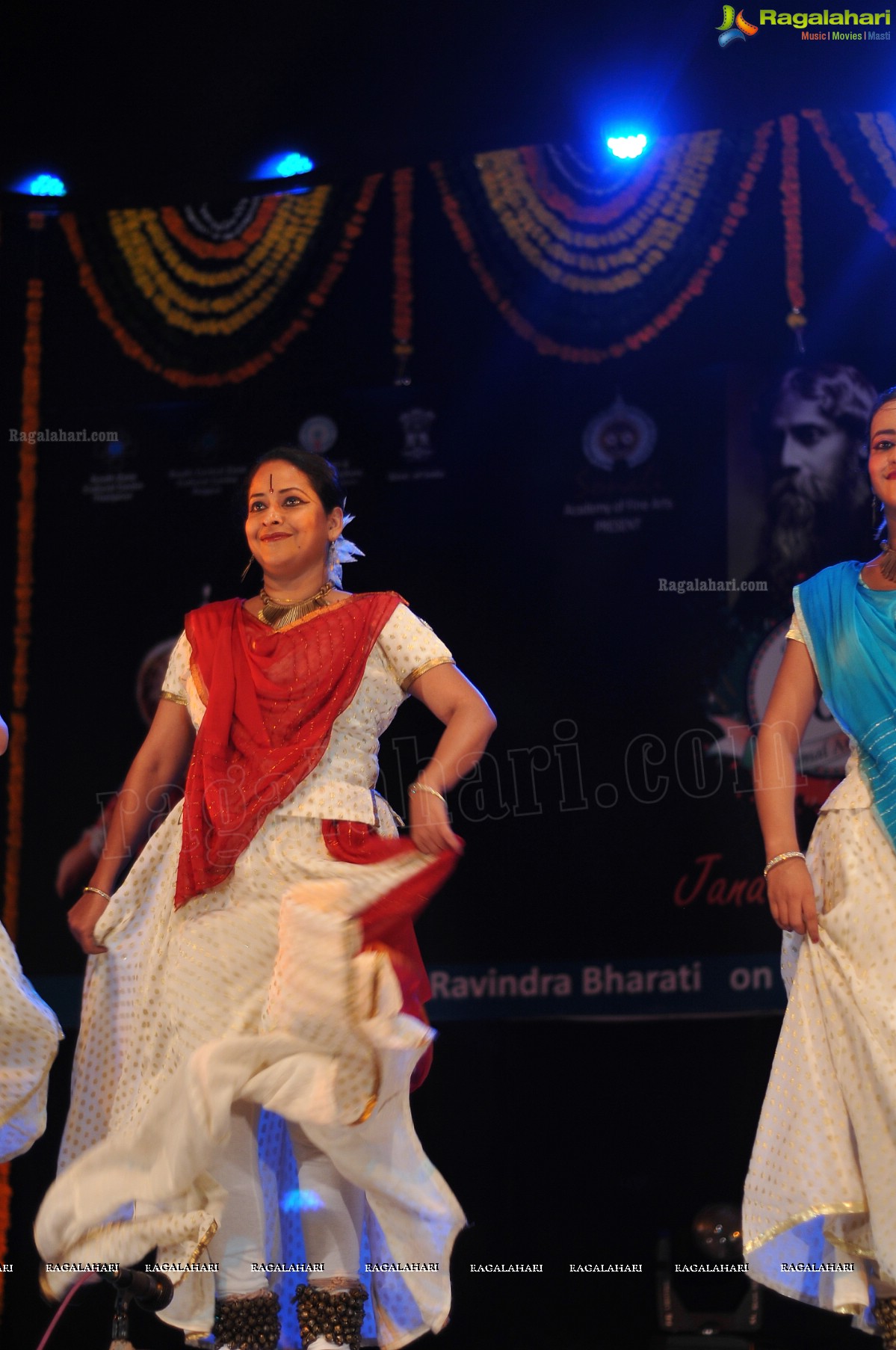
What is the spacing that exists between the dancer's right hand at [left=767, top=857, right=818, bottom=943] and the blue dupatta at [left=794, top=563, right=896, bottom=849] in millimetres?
183

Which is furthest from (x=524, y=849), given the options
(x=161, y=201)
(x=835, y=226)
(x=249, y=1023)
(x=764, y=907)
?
(x=161, y=201)

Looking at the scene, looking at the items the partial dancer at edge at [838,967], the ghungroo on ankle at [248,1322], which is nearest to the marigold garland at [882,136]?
the partial dancer at edge at [838,967]

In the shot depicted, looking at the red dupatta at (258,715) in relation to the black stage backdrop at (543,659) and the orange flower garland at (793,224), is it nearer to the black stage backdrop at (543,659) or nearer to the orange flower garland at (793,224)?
the black stage backdrop at (543,659)

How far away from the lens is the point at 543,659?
391 centimetres

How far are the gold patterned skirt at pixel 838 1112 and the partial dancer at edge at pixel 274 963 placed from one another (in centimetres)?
63

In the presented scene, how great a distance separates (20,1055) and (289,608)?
1.13 m

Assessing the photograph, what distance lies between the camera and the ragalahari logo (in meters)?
3.71

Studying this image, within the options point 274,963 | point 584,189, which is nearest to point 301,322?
point 584,189

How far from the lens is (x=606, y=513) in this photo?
153 inches

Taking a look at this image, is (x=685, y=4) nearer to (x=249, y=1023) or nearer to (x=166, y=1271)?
(x=249, y=1023)

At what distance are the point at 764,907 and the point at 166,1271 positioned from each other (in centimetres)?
184

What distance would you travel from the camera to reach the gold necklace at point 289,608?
3070 millimetres

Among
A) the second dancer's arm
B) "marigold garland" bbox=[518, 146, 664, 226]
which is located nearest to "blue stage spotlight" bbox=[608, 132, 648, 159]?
"marigold garland" bbox=[518, 146, 664, 226]

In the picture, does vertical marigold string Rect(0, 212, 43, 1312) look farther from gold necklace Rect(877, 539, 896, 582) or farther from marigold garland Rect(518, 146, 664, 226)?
gold necklace Rect(877, 539, 896, 582)
